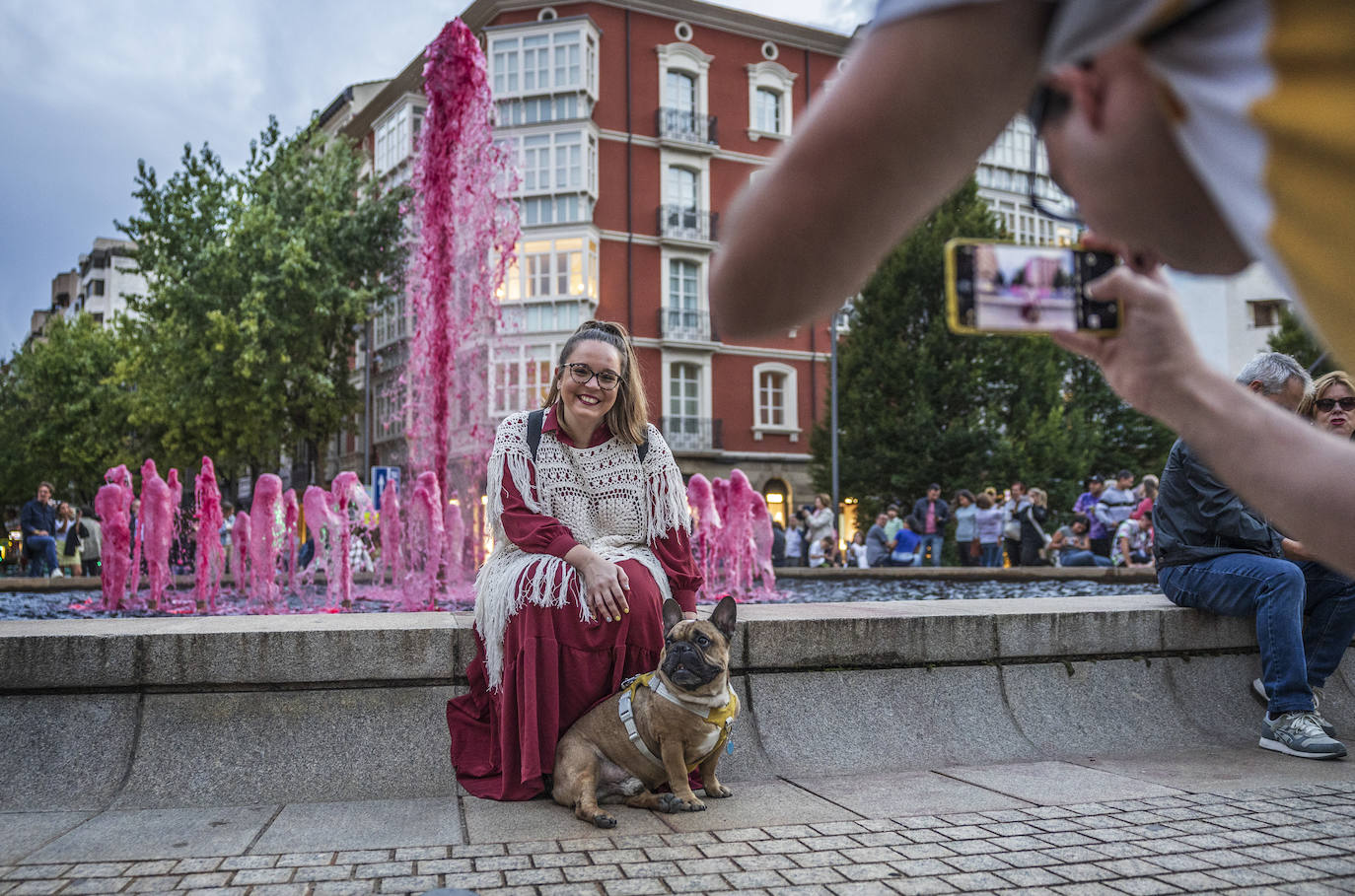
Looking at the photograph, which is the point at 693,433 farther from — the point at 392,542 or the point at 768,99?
the point at 392,542

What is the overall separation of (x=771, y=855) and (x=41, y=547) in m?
16.4

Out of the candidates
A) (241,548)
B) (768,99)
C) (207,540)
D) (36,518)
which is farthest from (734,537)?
(768,99)

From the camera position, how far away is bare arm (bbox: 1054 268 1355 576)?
1090 millimetres

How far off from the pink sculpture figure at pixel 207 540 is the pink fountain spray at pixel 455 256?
2005mm

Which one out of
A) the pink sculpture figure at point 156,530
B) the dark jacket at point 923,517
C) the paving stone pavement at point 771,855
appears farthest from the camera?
the dark jacket at point 923,517

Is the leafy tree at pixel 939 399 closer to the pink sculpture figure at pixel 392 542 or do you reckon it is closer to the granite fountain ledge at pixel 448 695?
the pink sculpture figure at pixel 392 542

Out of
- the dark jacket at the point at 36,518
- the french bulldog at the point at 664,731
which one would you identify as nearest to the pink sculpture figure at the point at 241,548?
the dark jacket at the point at 36,518

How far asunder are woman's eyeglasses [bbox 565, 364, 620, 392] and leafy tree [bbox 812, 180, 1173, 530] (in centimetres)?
2621

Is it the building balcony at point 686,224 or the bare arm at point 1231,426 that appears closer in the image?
the bare arm at point 1231,426

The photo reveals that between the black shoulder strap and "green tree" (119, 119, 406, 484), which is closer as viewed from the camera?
the black shoulder strap

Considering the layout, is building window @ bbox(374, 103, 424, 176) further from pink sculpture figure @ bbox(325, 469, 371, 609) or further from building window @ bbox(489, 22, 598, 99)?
pink sculpture figure @ bbox(325, 469, 371, 609)

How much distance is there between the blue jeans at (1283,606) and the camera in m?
4.68

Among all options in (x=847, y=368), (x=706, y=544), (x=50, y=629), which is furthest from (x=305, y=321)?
(x=50, y=629)

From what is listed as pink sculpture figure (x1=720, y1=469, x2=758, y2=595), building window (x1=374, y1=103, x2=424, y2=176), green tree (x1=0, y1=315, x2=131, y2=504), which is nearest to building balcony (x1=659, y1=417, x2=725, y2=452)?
building window (x1=374, y1=103, x2=424, y2=176)
